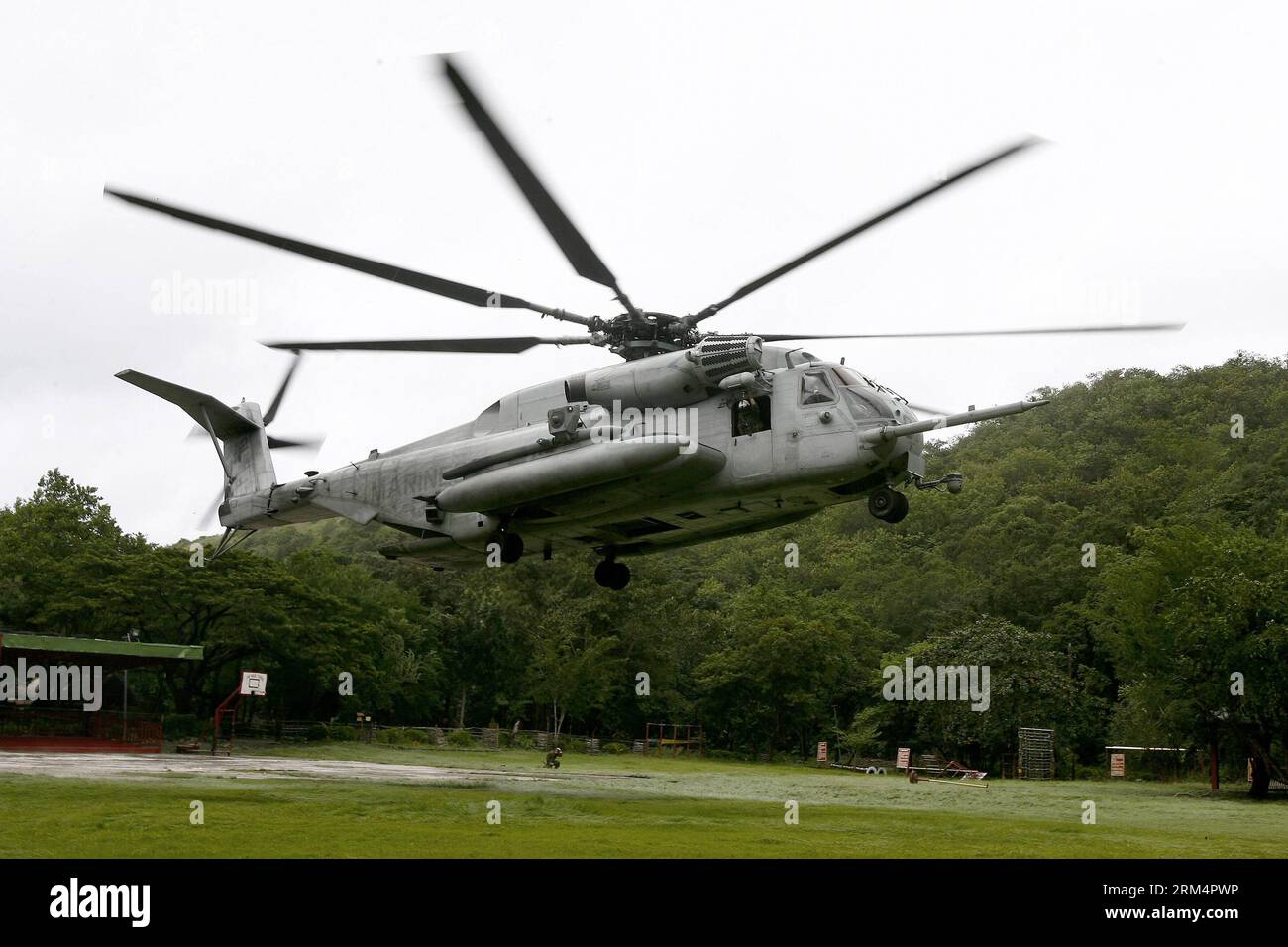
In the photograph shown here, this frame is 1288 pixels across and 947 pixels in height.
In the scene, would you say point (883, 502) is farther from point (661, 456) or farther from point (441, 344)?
point (441, 344)

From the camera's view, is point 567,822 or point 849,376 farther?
point 849,376

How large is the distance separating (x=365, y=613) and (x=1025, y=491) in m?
52.2

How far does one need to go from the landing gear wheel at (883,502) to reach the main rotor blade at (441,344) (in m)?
5.78

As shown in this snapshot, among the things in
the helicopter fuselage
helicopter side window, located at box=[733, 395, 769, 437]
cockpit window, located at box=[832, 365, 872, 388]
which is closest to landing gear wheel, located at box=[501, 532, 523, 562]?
the helicopter fuselage

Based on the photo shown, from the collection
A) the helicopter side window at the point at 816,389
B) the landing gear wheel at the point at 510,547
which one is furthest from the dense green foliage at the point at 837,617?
the landing gear wheel at the point at 510,547

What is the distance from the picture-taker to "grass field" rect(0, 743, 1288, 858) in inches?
549

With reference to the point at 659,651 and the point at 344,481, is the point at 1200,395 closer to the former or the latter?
the point at 659,651

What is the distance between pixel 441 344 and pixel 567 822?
27.9 ft

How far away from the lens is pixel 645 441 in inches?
791

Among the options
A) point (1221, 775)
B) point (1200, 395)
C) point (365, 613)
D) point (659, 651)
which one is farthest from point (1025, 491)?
point (365, 613)

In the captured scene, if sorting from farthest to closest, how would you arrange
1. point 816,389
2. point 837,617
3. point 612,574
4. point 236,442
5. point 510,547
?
1. point 837,617
2. point 236,442
3. point 612,574
4. point 510,547
5. point 816,389

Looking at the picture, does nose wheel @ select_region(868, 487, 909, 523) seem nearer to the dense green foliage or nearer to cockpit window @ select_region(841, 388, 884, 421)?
cockpit window @ select_region(841, 388, 884, 421)

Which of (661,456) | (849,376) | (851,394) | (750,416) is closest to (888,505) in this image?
(851,394)

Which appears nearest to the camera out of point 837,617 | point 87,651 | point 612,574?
point 612,574
